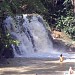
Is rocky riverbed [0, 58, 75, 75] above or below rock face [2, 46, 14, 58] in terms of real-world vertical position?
below

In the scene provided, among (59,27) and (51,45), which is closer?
(51,45)

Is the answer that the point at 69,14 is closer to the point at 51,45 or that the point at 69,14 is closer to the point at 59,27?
the point at 59,27

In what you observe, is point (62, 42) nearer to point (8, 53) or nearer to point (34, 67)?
point (8, 53)

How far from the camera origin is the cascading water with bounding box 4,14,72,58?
39.1 m

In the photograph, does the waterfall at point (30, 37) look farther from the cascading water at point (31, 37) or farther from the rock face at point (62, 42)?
the rock face at point (62, 42)

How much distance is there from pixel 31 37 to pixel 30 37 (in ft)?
0.71

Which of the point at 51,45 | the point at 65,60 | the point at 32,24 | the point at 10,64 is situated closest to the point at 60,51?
the point at 51,45

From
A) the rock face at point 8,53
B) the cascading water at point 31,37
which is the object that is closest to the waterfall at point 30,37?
the cascading water at point 31,37

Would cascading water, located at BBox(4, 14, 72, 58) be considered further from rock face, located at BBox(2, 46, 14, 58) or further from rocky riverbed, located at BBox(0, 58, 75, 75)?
rocky riverbed, located at BBox(0, 58, 75, 75)

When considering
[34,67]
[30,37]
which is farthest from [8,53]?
[34,67]

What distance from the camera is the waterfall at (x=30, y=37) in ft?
129

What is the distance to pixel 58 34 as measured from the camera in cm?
4494

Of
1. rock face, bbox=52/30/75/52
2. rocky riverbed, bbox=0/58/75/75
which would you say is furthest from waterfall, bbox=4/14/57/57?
rocky riverbed, bbox=0/58/75/75

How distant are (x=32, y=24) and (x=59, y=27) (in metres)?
4.61
